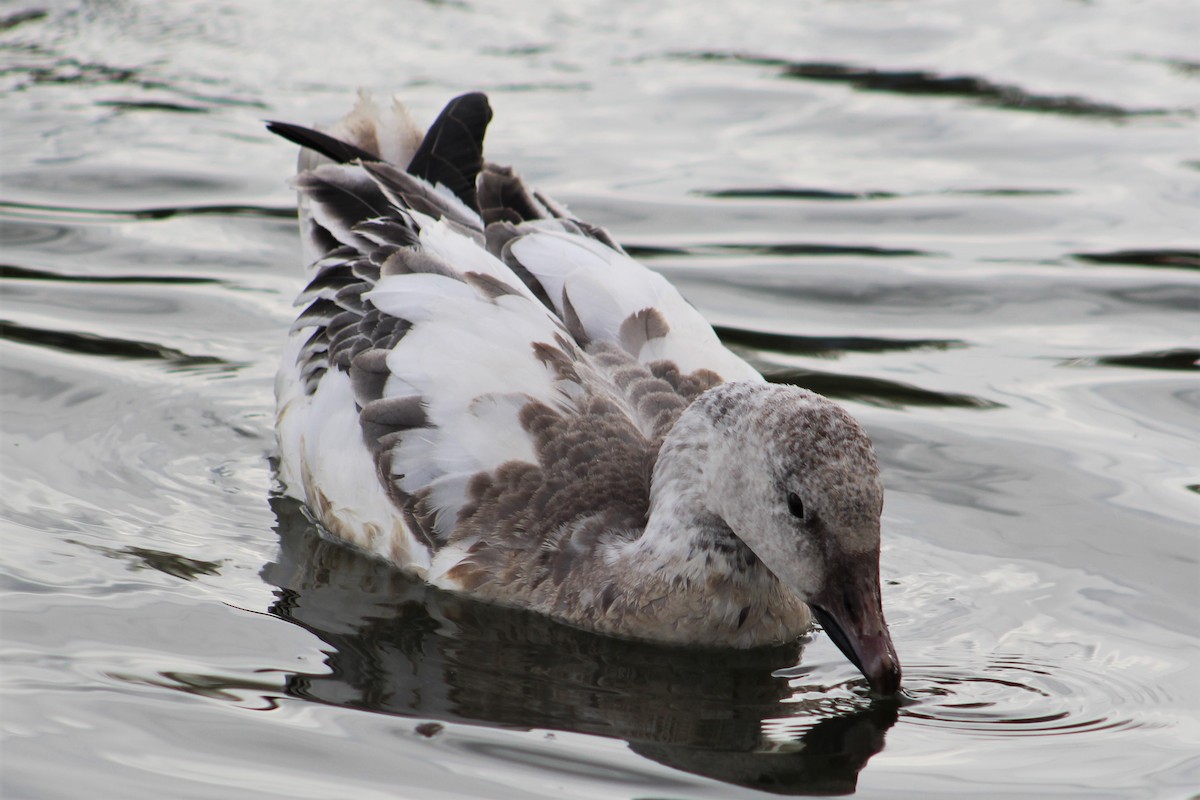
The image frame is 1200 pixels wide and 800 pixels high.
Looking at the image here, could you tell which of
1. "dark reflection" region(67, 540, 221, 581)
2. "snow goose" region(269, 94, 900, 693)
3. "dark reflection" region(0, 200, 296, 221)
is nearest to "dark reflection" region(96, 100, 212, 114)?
"dark reflection" region(0, 200, 296, 221)

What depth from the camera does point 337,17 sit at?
46.2ft

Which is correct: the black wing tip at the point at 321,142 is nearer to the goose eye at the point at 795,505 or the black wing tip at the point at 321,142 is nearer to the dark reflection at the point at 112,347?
the dark reflection at the point at 112,347

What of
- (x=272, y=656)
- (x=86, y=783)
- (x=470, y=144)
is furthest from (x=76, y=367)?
(x=86, y=783)

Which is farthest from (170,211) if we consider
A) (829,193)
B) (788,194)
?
(829,193)

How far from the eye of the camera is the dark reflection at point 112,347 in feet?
26.5

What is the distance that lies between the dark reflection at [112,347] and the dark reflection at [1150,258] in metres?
5.00

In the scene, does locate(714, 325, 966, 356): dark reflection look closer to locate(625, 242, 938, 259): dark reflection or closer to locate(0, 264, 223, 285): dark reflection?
locate(625, 242, 938, 259): dark reflection

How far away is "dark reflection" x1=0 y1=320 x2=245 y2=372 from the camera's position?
8.06 metres

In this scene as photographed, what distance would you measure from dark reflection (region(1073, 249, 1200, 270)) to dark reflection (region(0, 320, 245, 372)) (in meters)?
5.00

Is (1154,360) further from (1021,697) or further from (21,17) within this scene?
(21,17)

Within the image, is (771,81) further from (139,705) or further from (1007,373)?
(139,705)

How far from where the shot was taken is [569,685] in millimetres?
5336

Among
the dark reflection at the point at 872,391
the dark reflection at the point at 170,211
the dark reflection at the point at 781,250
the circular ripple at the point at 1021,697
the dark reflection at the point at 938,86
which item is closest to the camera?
the circular ripple at the point at 1021,697

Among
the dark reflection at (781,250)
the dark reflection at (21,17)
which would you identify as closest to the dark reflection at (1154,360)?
the dark reflection at (781,250)
